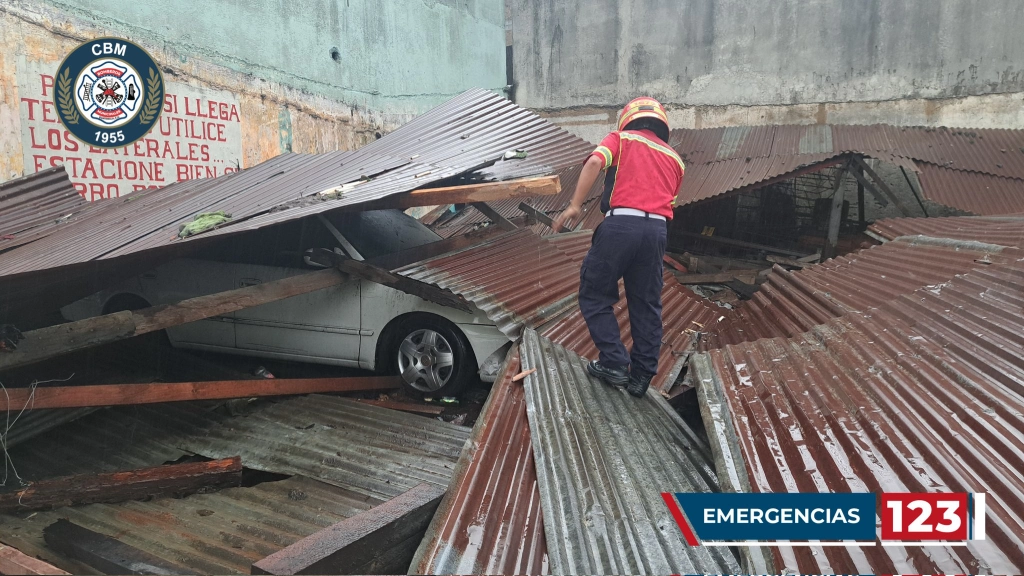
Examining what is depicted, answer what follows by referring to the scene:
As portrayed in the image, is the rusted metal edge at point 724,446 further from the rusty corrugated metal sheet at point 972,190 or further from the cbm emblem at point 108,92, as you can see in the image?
the cbm emblem at point 108,92

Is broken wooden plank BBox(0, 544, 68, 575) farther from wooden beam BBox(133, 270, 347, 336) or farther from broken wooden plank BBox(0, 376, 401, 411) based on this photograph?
wooden beam BBox(133, 270, 347, 336)

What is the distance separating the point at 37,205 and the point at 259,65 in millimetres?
3999

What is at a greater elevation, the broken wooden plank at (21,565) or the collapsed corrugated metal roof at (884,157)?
the collapsed corrugated metal roof at (884,157)

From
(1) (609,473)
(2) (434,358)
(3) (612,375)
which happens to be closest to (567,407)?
(3) (612,375)

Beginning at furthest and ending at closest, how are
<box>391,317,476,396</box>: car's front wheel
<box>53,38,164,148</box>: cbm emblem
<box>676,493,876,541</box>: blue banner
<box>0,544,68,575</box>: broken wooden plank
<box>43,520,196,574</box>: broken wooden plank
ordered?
<box>53,38,164,148</box>: cbm emblem < <box>391,317,476,396</box>: car's front wheel < <box>43,520,196,574</box>: broken wooden plank < <box>676,493,876,541</box>: blue banner < <box>0,544,68,575</box>: broken wooden plank

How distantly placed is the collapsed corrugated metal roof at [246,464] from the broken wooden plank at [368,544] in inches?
26.7

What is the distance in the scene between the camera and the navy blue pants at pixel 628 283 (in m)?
3.48

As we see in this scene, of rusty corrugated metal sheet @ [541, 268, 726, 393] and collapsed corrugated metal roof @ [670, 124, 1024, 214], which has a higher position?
collapsed corrugated metal roof @ [670, 124, 1024, 214]

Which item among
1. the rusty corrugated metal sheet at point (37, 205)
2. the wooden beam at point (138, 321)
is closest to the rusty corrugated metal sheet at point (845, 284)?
the wooden beam at point (138, 321)

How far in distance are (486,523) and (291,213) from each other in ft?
6.92

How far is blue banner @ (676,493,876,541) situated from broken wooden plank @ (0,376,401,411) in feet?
10.0

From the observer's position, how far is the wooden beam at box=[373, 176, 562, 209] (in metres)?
4.11

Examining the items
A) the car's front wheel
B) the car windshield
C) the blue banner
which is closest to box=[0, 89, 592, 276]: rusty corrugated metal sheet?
the car windshield

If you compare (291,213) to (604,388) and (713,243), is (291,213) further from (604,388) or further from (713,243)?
(713,243)
